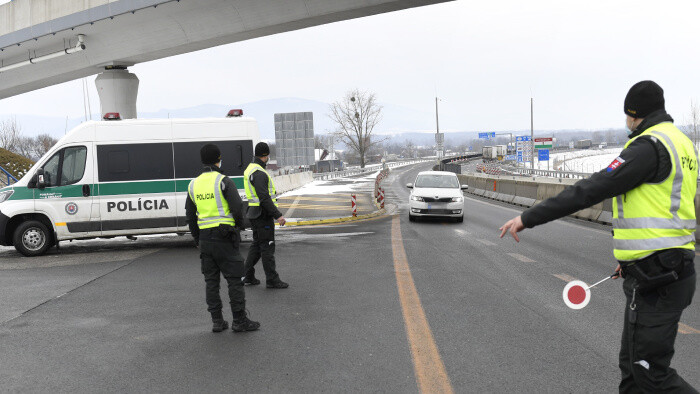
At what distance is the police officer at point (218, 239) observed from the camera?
5.99m

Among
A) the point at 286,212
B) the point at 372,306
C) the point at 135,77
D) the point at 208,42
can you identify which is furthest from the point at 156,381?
the point at 135,77

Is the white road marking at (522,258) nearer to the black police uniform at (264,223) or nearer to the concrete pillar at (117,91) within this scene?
the black police uniform at (264,223)

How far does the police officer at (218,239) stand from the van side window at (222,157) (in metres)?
6.83

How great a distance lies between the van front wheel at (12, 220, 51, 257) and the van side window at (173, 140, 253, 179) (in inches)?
119

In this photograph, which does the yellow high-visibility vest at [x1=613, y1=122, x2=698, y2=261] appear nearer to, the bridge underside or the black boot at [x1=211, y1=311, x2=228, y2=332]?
the black boot at [x1=211, y1=311, x2=228, y2=332]

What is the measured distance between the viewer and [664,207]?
10.0 ft

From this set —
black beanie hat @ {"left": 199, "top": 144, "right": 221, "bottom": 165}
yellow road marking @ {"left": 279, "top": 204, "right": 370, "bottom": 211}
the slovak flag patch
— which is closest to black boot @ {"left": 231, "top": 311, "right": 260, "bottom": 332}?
black beanie hat @ {"left": 199, "top": 144, "right": 221, "bottom": 165}

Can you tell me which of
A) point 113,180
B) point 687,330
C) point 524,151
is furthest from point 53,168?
point 524,151

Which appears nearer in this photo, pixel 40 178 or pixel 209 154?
pixel 209 154

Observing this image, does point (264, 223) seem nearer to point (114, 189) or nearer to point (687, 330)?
point (687, 330)

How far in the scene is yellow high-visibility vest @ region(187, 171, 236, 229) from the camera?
6023 mm

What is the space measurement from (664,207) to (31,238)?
12.5 m

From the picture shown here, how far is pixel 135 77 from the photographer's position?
23.8 metres

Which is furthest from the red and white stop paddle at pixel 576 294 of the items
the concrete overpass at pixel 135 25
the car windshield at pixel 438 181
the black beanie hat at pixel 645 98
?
the concrete overpass at pixel 135 25
